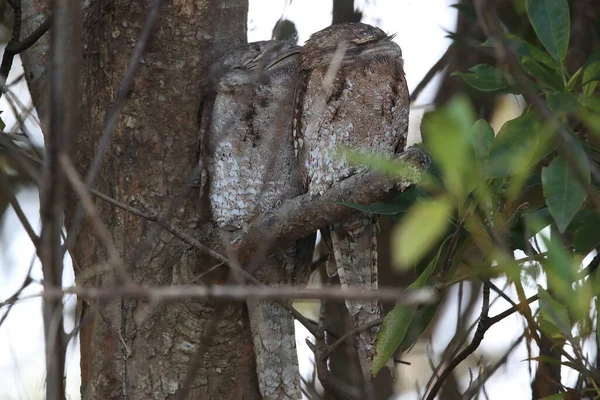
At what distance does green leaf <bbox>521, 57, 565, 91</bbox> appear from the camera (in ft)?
5.11

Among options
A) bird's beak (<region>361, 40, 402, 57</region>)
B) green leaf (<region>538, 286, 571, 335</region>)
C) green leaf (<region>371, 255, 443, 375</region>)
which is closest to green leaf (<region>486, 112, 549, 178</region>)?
green leaf (<region>538, 286, 571, 335</region>)

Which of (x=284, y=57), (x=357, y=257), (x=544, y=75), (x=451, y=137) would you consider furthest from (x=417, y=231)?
(x=284, y=57)

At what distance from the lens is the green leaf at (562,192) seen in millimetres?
1314

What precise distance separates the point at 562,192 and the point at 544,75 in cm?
33

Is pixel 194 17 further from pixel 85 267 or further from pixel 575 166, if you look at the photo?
pixel 575 166

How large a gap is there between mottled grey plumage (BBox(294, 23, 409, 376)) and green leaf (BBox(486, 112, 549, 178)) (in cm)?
90

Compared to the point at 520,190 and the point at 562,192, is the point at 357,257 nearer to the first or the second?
the point at 520,190

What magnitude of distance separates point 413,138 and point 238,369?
1.62m

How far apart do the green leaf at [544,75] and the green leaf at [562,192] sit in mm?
238

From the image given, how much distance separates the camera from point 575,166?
2.63ft

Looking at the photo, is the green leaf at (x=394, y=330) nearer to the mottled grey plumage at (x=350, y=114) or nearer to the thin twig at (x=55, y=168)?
the mottled grey plumage at (x=350, y=114)

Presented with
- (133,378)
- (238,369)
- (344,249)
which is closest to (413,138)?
(344,249)

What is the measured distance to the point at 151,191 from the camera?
2246mm

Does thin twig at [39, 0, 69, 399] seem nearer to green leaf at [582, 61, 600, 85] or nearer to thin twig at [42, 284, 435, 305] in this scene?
thin twig at [42, 284, 435, 305]
